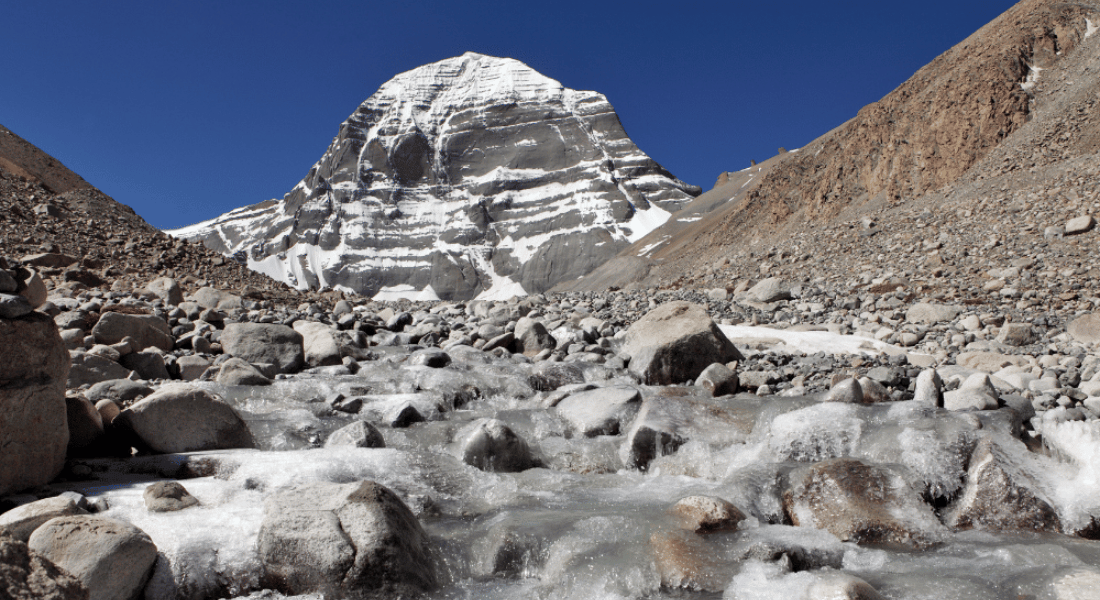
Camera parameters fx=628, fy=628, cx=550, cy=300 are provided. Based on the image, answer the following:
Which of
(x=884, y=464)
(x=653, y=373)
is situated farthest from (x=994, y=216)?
(x=884, y=464)

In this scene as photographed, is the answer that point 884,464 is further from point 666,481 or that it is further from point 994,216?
point 994,216

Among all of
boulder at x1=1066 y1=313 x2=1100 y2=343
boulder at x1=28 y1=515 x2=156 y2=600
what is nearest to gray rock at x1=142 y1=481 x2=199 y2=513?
boulder at x1=28 y1=515 x2=156 y2=600

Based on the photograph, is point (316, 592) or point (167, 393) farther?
point (167, 393)

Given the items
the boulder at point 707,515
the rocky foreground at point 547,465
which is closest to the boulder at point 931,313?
the rocky foreground at point 547,465

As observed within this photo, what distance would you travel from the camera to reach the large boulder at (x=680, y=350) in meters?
10.8

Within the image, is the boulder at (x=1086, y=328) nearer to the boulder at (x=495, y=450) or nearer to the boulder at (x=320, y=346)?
the boulder at (x=495, y=450)

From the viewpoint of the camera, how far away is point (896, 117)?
122 ft

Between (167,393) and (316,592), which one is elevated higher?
(167,393)

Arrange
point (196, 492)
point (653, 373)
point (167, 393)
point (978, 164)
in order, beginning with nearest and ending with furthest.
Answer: point (196, 492) → point (167, 393) → point (653, 373) → point (978, 164)

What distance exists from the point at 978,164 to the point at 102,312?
106ft

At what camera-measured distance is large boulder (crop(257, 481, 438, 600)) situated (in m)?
4.76

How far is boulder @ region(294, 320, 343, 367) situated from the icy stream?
2.16 meters

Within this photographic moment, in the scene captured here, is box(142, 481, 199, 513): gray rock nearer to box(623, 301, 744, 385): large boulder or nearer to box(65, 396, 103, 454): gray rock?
box(65, 396, 103, 454): gray rock

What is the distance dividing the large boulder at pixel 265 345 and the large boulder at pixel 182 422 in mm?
3607
